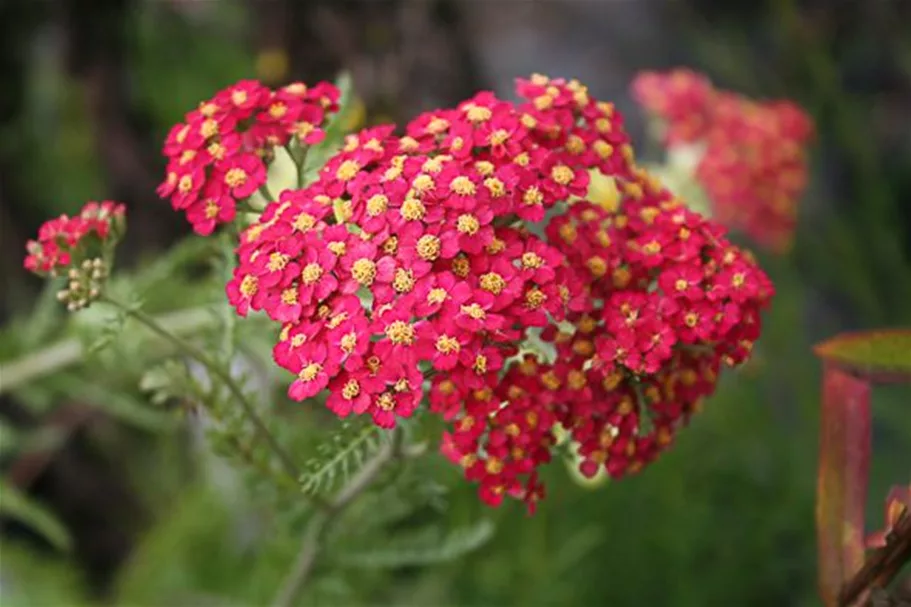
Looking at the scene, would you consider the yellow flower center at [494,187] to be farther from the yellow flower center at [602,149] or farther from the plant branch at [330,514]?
the plant branch at [330,514]

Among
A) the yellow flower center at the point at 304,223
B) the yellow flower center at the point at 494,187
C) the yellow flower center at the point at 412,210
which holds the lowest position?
the yellow flower center at the point at 412,210

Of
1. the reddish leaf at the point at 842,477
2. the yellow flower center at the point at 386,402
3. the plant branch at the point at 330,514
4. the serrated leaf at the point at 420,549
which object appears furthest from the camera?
the serrated leaf at the point at 420,549

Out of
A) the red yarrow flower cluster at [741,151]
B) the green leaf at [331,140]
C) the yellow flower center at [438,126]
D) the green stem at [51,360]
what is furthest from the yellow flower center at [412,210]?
the red yarrow flower cluster at [741,151]

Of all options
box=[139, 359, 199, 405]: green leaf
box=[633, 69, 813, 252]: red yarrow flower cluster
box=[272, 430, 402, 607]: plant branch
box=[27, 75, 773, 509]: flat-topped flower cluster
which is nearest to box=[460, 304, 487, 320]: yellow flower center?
box=[27, 75, 773, 509]: flat-topped flower cluster

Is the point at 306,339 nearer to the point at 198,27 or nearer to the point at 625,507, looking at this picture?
the point at 625,507

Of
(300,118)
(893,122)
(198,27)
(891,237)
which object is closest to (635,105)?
(893,122)

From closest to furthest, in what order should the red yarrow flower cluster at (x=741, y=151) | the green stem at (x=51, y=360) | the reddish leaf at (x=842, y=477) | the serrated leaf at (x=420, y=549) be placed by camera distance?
the reddish leaf at (x=842, y=477) < the serrated leaf at (x=420, y=549) < the green stem at (x=51, y=360) < the red yarrow flower cluster at (x=741, y=151)

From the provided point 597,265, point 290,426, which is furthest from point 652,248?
point 290,426

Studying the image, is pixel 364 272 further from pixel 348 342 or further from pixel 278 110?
pixel 278 110
